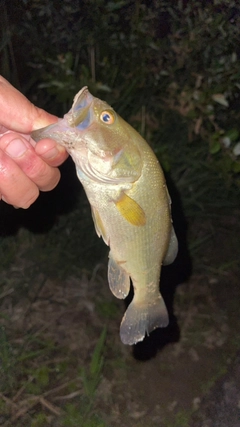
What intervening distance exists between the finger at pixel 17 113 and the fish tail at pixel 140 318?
2.76 ft

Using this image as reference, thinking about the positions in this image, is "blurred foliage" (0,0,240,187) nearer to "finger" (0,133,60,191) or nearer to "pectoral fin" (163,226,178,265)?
"finger" (0,133,60,191)

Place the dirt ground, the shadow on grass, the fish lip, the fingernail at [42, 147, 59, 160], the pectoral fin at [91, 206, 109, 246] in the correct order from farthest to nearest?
the shadow on grass, the dirt ground, the fingernail at [42, 147, 59, 160], the pectoral fin at [91, 206, 109, 246], the fish lip

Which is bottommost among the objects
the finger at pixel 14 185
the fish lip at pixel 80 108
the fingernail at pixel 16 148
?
the finger at pixel 14 185

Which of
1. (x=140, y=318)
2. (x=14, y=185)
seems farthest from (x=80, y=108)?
(x=140, y=318)

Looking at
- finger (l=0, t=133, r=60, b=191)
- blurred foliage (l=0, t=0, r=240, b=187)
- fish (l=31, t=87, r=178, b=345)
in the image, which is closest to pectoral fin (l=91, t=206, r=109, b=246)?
fish (l=31, t=87, r=178, b=345)

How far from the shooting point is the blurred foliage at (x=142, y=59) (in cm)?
381

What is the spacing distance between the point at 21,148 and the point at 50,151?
0.15 m

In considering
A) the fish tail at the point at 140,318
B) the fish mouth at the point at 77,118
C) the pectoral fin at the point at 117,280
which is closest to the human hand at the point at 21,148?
the fish mouth at the point at 77,118

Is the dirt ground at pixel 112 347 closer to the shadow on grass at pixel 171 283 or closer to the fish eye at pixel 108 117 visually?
the shadow on grass at pixel 171 283

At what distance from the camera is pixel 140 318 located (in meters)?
1.82

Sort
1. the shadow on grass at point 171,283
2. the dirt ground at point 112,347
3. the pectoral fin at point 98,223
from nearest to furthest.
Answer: the pectoral fin at point 98,223
the dirt ground at point 112,347
the shadow on grass at point 171,283

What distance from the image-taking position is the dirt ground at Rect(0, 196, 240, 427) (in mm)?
3371

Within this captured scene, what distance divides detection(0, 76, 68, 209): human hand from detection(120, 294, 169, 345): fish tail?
0.68m

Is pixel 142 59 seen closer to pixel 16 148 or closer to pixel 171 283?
pixel 171 283
